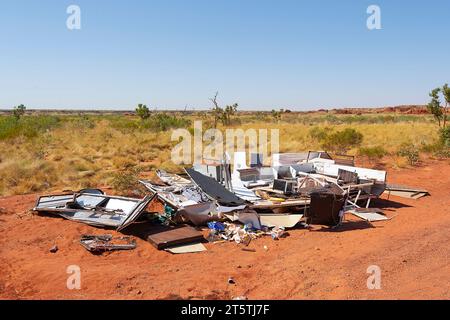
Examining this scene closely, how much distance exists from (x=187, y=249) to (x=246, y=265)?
1.19m

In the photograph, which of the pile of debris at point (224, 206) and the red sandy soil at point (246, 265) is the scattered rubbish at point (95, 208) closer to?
the pile of debris at point (224, 206)

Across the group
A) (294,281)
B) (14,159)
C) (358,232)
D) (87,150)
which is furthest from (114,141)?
(294,281)

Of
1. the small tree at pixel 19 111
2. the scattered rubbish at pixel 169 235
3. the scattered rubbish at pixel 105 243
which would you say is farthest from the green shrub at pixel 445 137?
the small tree at pixel 19 111

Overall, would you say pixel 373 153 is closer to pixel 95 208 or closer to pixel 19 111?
pixel 95 208

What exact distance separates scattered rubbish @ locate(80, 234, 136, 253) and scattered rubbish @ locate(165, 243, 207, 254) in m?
0.71

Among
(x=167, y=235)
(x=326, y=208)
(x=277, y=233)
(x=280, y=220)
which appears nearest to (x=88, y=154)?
(x=167, y=235)

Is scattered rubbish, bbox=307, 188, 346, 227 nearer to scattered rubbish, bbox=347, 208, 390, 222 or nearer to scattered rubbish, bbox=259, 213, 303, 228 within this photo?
scattered rubbish, bbox=259, 213, 303, 228

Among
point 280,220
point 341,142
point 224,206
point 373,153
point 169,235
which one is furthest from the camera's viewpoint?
point 341,142

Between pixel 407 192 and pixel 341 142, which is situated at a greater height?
pixel 341 142

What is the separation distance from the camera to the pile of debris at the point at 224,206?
7.72 m

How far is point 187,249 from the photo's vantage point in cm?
711
